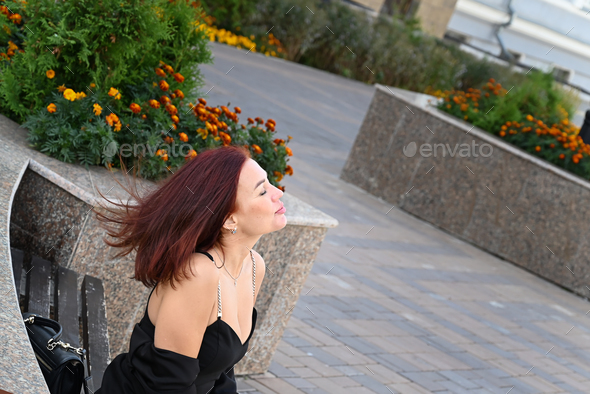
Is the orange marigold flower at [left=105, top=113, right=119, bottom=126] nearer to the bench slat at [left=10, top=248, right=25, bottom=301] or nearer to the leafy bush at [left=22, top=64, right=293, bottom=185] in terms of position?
the leafy bush at [left=22, top=64, right=293, bottom=185]

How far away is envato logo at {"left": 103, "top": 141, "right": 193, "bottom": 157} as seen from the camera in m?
3.51

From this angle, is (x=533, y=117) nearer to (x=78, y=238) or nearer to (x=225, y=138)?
(x=225, y=138)

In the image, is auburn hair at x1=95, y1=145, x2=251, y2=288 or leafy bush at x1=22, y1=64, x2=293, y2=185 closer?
auburn hair at x1=95, y1=145, x2=251, y2=288

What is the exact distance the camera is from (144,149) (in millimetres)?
3650

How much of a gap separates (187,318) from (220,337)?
0.55 ft

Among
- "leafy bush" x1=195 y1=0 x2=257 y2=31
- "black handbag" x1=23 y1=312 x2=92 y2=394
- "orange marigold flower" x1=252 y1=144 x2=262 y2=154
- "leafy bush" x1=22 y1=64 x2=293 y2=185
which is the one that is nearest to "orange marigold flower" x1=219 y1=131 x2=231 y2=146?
"leafy bush" x1=22 y1=64 x2=293 y2=185

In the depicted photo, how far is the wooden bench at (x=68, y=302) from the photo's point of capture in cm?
284

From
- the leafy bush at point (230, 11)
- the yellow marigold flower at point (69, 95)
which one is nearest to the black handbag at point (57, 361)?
the yellow marigold flower at point (69, 95)

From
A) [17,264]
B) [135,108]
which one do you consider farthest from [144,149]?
[17,264]

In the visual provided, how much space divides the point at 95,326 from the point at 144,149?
1.07 m

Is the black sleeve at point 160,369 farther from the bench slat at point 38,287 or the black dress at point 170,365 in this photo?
the bench slat at point 38,287

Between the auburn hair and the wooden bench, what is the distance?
1.88 feet

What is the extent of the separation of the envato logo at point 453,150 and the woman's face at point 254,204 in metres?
6.73

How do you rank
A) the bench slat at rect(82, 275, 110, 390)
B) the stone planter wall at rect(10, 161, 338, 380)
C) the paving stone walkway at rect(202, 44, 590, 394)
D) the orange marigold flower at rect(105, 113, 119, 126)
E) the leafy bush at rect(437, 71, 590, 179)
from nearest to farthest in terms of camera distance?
the bench slat at rect(82, 275, 110, 390)
the stone planter wall at rect(10, 161, 338, 380)
the orange marigold flower at rect(105, 113, 119, 126)
the paving stone walkway at rect(202, 44, 590, 394)
the leafy bush at rect(437, 71, 590, 179)
